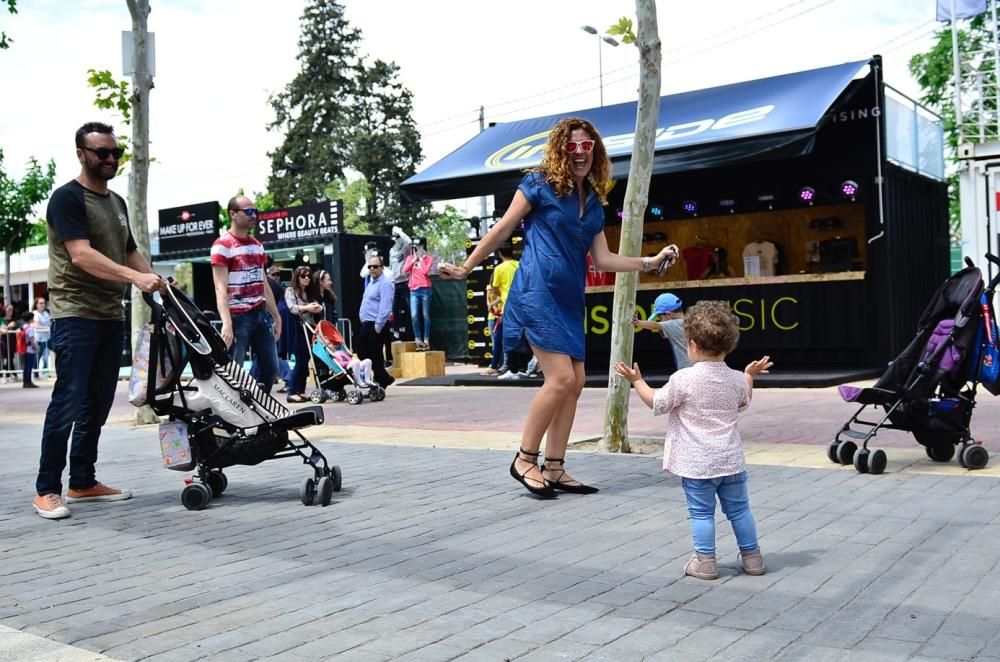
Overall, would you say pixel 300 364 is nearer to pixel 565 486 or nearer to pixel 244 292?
pixel 244 292

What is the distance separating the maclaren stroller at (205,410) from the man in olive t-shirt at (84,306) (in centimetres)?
30

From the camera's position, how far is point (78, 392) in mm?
5613

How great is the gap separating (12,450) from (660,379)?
813 cm

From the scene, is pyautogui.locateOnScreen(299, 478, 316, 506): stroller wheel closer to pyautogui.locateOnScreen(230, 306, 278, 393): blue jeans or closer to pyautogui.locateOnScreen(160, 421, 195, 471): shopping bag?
pyautogui.locateOnScreen(160, 421, 195, 471): shopping bag

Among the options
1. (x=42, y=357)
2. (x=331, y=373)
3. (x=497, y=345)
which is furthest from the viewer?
(x=42, y=357)

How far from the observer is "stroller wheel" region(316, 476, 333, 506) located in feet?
18.2

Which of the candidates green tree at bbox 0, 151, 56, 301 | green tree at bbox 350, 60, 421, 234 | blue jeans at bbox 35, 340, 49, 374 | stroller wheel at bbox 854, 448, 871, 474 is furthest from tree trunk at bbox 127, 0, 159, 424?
green tree at bbox 350, 60, 421, 234

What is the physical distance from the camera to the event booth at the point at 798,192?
43.9 feet

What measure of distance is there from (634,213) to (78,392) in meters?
3.79

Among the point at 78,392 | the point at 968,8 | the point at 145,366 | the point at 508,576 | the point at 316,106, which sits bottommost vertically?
the point at 508,576

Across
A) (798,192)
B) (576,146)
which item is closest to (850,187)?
(798,192)

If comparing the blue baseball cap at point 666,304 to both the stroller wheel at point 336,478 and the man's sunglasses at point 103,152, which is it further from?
the man's sunglasses at point 103,152

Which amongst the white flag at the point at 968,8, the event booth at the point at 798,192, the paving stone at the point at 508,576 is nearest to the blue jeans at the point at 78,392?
the paving stone at the point at 508,576

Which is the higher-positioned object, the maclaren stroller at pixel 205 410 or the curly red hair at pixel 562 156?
the curly red hair at pixel 562 156
